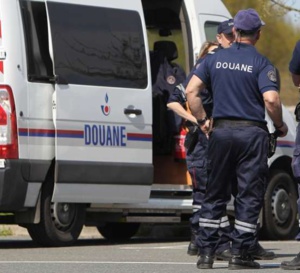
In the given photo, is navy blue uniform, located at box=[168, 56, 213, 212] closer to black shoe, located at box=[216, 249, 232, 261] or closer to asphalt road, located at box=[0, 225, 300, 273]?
asphalt road, located at box=[0, 225, 300, 273]

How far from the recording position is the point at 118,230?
1460 centimetres

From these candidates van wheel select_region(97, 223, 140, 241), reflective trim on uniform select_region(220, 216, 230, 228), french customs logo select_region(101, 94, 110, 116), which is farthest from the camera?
van wheel select_region(97, 223, 140, 241)

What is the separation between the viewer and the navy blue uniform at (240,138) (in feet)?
30.9

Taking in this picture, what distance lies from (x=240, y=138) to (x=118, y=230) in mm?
5381

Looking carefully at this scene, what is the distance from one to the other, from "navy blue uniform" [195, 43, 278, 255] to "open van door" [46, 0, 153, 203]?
268 cm

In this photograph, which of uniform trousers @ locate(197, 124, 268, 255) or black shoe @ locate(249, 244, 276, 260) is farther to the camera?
black shoe @ locate(249, 244, 276, 260)

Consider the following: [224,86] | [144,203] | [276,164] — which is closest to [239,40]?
[224,86]

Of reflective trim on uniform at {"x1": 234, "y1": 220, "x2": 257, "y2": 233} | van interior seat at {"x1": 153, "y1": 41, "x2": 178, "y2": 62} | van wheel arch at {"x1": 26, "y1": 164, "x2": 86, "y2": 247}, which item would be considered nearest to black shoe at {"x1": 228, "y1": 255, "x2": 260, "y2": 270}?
reflective trim on uniform at {"x1": 234, "y1": 220, "x2": 257, "y2": 233}

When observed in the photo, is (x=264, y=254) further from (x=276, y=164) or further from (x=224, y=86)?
(x=276, y=164)

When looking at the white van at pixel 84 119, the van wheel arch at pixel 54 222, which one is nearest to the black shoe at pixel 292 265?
the white van at pixel 84 119

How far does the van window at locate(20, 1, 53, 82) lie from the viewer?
11750 millimetres

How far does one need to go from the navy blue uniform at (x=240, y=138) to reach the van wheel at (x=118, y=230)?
507cm

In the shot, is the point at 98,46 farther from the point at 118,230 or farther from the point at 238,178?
the point at 238,178

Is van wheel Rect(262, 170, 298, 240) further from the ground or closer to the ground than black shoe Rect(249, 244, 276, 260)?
closer to the ground
